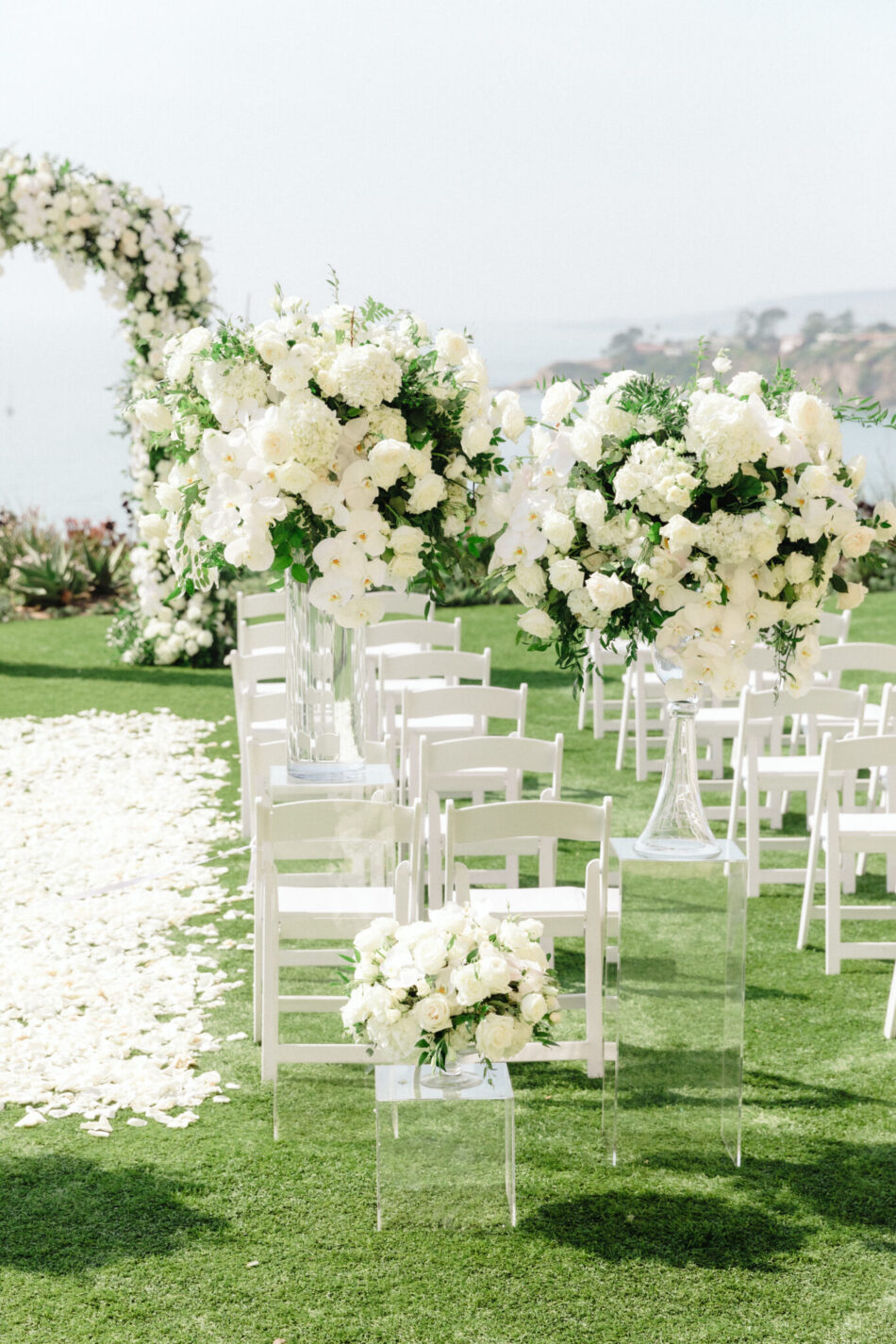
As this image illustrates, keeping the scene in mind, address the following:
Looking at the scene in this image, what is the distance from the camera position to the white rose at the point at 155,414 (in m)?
3.49

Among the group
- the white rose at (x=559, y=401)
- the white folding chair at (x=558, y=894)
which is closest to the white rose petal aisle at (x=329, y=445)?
the white rose at (x=559, y=401)

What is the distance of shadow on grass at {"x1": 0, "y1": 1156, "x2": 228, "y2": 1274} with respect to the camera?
309cm

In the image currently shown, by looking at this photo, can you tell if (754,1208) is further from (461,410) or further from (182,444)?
(182,444)

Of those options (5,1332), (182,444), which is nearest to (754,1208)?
(5,1332)

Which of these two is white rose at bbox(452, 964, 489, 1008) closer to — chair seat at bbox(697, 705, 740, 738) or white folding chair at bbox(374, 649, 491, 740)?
white folding chair at bbox(374, 649, 491, 740)

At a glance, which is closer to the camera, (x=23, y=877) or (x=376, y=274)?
(x=376, y=274)

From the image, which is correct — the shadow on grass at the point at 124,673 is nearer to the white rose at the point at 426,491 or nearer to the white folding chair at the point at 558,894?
the white folding chair at the point at 558,894

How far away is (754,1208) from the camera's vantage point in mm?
3295

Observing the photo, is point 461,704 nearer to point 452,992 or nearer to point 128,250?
point 452,992

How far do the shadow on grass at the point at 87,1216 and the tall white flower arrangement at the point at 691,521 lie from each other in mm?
1681

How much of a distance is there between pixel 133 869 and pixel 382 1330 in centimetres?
351

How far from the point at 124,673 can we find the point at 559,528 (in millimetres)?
8018

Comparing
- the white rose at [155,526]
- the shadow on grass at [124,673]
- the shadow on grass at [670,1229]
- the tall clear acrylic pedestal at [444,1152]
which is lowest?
the shadow on grass at [124,673]

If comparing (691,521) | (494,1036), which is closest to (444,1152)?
(494,1036)
